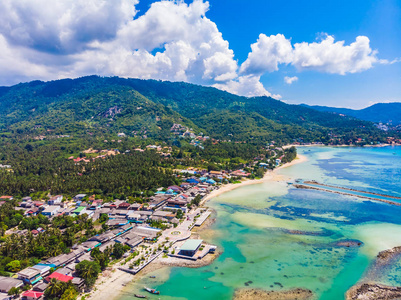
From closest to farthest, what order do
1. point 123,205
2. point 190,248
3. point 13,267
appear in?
point 13,267 < point 190,248 < point 123,205

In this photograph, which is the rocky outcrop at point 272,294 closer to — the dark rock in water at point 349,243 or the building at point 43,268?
the dark rock in water at point 349,243

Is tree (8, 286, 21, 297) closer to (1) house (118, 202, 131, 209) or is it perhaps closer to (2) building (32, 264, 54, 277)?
(2) building (32, 264, 54, 277)

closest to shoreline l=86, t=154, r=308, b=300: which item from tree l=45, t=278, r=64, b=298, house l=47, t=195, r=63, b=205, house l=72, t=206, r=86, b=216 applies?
tree l=45, t=278, r=64, b=298

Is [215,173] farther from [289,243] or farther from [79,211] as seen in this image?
[79,211]

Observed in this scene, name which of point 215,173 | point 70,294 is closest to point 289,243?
point 70,294

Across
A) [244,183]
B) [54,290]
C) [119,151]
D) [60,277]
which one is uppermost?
[119,151]

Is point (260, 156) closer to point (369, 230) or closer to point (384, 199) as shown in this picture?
point (384, 199)
